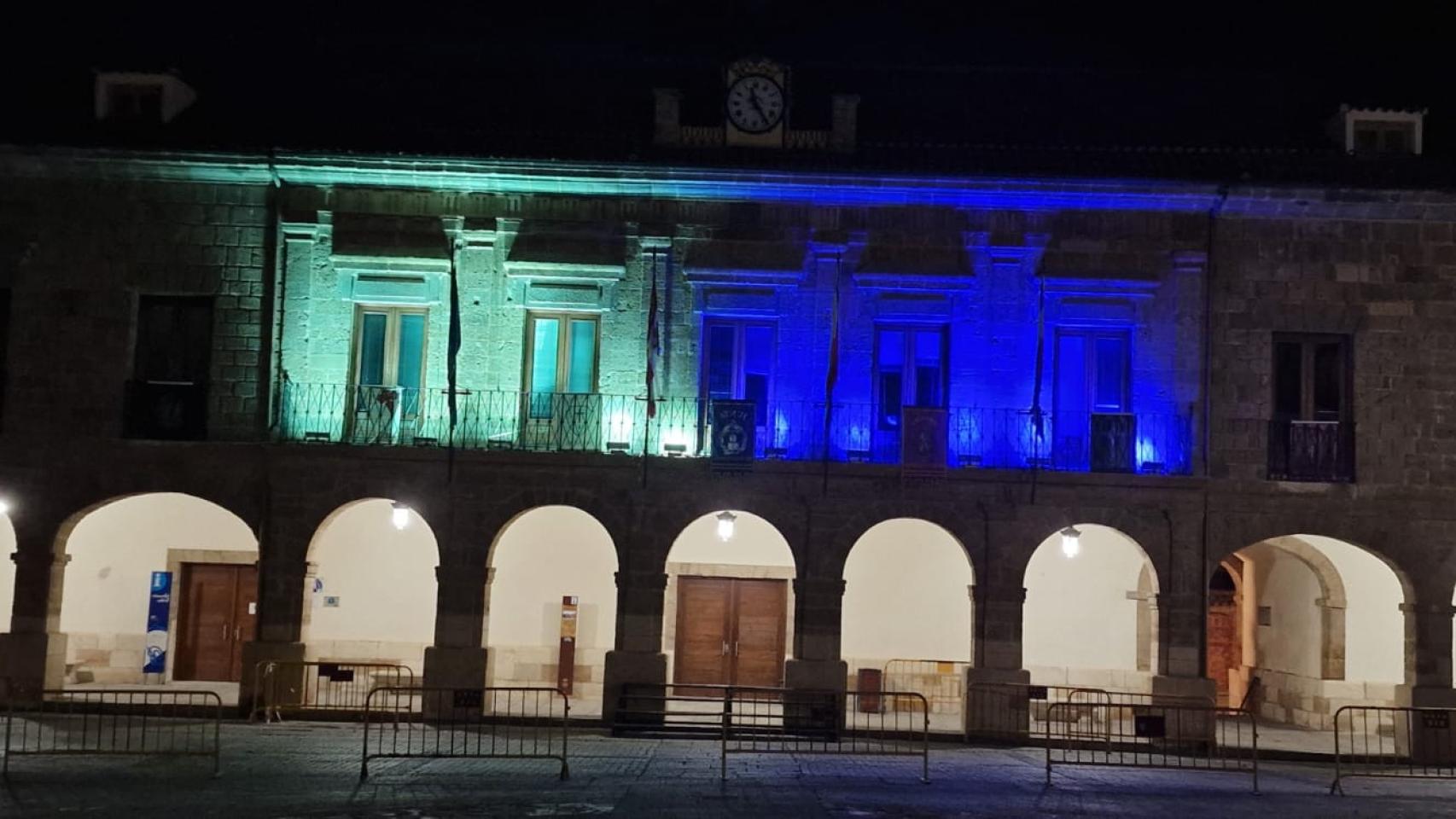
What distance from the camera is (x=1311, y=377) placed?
59.7 feet

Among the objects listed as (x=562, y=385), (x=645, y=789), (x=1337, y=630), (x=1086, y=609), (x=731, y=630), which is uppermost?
(x=562, y=385)

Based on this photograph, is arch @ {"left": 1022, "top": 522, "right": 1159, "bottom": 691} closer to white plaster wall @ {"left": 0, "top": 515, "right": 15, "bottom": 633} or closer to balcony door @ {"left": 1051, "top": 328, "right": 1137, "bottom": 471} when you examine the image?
balcony door @ {"left": 1051, "top": 328, "right": 1137, "bottom": 471}

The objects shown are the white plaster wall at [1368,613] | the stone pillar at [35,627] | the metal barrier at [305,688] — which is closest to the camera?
the metal barrier at [305,688]

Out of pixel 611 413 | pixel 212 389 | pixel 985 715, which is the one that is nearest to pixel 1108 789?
pixel 985 715

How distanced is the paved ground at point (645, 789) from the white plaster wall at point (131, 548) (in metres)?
6.01

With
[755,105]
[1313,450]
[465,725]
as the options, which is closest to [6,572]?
[465,725]

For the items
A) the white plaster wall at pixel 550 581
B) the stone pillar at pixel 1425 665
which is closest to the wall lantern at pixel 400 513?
the white plaster wall at pixel 550 581

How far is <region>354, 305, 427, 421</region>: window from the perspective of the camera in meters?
18.5

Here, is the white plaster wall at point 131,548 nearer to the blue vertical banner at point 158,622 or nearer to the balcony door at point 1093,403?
the blue vertical banner at point 158,622

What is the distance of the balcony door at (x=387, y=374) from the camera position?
1830 centimetres

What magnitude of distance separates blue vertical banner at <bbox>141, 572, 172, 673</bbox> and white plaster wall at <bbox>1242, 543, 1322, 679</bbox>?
16.7 meters

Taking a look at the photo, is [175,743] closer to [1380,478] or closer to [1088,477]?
[1088,477]

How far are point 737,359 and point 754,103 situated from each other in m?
3.63

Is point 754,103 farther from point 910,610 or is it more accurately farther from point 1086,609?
point 1086,609
